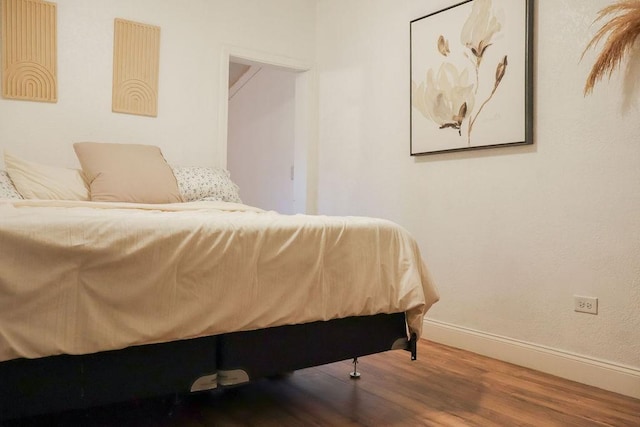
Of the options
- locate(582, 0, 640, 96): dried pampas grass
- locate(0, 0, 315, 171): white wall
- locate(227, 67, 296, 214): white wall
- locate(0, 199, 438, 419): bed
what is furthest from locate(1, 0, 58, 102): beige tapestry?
locate(582, 0, 640, 96): dried pampas grass

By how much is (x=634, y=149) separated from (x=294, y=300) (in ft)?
4.88

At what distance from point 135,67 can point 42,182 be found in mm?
1061

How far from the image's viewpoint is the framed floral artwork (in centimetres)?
237

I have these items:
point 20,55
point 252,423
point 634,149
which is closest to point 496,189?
point 634,149

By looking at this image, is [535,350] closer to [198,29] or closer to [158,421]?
[158,421]

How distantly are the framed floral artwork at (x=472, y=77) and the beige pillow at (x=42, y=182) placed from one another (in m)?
1.85

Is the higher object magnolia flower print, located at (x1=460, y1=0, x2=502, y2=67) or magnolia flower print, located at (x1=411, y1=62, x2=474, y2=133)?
magnolia flower print, located at (x1=460, y1=0, x2=502, y2=67)

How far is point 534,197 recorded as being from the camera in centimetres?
233

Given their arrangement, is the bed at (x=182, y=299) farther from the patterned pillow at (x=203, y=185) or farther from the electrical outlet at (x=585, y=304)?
the patterned pillow at (x=203, y=185)

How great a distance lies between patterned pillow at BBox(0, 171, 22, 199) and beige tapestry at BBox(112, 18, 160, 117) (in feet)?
2.85

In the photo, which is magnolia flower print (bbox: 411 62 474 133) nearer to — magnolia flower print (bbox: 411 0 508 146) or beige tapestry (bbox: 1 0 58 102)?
magnolia flower print (bbox: 411 0 508 146)

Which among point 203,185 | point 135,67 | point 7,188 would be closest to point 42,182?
point 7,188

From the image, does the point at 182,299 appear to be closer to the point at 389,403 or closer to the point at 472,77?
the point at 389,403

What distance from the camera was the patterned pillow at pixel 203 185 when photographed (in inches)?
110
